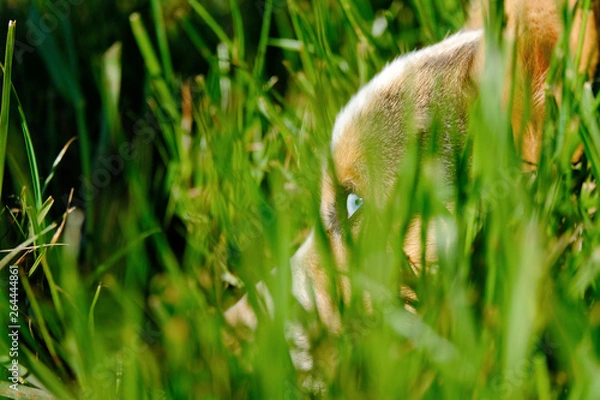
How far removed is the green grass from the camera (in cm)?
120

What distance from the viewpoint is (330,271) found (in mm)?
1393

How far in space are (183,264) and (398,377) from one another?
1177 millimetres

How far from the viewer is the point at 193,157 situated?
2598 mm

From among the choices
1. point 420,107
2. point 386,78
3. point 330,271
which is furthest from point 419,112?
point 330,271

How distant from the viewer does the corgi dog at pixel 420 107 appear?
181 cm

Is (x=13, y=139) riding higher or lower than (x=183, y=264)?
higher

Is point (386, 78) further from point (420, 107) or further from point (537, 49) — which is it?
point (537, 49)

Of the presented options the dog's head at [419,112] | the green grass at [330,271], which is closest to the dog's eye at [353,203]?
the dog's head at [419,112]

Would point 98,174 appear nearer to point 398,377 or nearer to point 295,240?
point 295,240

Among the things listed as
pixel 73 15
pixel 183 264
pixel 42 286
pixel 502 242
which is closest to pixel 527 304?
pixel 502 242

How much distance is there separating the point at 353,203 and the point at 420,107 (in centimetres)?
30

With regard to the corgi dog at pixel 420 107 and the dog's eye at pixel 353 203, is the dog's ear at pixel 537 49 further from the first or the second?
the dog's eye at pixel 353 203

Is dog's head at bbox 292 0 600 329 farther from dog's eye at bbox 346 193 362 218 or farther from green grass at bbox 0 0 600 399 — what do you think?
green grass at bbox 0 0 600 399

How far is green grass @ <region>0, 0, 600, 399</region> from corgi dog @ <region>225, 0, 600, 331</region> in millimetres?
102
